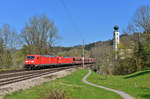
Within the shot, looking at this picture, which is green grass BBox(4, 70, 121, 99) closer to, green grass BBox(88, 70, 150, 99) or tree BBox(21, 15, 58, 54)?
green grass BBox(88, 70, 150, 99)

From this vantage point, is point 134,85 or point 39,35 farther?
point 39,35

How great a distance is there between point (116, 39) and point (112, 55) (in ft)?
102

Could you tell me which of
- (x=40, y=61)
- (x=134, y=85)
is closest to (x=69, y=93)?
(x=134, y=85)

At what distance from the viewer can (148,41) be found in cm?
4350

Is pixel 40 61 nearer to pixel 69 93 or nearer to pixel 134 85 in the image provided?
pixel 134 85

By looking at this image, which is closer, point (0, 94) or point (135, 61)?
point (0, 94)

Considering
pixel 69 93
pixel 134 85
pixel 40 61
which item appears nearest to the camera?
pixel 69 93

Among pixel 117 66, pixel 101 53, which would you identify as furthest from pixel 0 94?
pixel 101 53

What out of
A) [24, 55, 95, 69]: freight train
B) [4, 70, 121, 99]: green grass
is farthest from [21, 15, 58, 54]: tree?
[4, 70, 121, 99]: green grass

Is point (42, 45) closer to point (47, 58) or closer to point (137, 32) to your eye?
point (47, 58)

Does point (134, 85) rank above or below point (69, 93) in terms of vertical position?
below

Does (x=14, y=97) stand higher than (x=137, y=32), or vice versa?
(x=137, y=32)

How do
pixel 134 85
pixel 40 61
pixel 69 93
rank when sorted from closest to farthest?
pixel 69 93
pixel 134 85
pixel 40 61

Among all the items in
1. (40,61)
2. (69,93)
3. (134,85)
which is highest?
(40,61)
